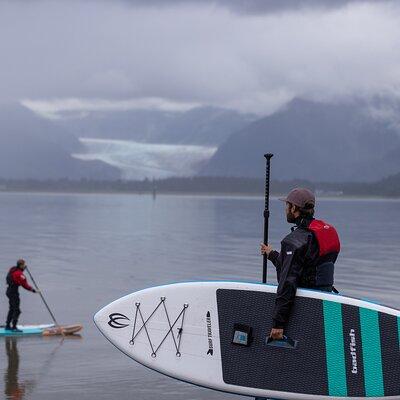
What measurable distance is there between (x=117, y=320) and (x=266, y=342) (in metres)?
2.13

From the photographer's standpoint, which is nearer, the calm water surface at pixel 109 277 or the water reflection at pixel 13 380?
the water reflection at pixel 13 380

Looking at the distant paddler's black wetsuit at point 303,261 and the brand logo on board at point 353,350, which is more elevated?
the distant paddler's black wetsuit at point 303,261

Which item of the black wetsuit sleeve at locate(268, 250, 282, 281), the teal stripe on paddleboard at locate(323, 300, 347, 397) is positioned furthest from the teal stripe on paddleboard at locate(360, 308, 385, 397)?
the black wetsuit sleeve at locate(268, 250, 282, 281)

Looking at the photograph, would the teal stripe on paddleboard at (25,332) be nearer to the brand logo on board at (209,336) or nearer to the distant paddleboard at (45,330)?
the distant paddleboard at (45,330)

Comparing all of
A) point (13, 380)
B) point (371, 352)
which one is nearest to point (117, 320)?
point (371, 352)

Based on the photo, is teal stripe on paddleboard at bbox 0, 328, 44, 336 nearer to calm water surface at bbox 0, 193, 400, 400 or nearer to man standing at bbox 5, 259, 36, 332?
man standing at bbox 5, 259, 36, 332

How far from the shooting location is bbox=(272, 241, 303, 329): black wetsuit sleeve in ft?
30.7

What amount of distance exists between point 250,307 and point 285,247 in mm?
1098

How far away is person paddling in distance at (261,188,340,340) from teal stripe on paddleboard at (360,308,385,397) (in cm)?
55

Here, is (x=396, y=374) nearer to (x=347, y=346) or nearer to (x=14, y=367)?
(x=347, y=346)

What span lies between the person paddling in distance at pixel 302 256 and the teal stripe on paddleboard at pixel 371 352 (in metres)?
0.55

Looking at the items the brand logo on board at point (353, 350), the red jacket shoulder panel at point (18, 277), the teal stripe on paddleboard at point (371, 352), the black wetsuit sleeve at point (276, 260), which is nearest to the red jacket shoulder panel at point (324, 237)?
the black wetsuit sleeve at point (276, 260)

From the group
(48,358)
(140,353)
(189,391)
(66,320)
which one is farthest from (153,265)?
(140,353)

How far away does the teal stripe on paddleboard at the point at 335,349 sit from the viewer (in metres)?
9.78
